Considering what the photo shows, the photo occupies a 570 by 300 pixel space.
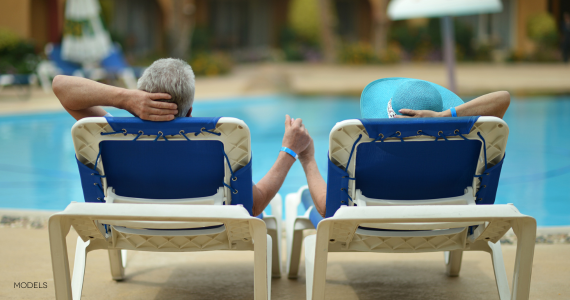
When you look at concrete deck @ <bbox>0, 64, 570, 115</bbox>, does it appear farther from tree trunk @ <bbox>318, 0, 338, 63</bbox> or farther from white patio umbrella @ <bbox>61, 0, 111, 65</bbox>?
white patio umbrella @ <bbox>61, 0, 111, 65</bbox>

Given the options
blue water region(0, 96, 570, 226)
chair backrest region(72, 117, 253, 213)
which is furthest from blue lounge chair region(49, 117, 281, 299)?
blue water region(0, 96, 570, 226)

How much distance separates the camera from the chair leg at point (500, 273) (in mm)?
1891

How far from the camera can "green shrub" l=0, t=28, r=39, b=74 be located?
12602 millimetres

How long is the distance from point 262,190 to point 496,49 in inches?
902

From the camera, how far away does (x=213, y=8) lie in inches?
984

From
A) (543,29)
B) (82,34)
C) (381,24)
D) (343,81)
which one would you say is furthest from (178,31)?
(543,29)

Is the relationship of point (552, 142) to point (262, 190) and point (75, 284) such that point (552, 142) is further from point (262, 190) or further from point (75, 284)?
point (75, 284)

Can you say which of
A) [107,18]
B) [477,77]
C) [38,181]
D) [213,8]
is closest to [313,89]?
[477,77]

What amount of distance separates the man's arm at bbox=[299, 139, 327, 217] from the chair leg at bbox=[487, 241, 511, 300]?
2.14 feet

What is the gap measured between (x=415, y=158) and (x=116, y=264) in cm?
145

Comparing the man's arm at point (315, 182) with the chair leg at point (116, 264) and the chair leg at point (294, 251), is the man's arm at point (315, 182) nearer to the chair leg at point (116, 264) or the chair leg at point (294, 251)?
the chair leg at point (294, 251)

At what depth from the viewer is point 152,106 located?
174cm

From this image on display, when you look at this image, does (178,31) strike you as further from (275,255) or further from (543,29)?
(275,255)

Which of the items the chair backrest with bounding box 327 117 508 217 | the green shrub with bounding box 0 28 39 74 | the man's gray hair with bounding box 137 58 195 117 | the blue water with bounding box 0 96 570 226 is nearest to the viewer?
the chair backrest with bounding box 327 117 508 217
